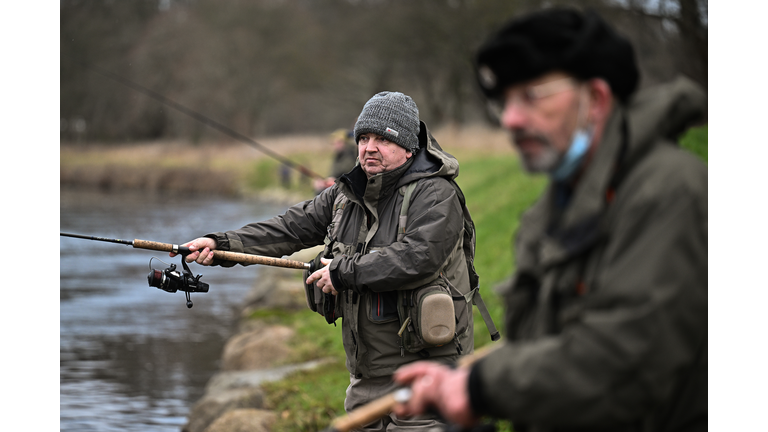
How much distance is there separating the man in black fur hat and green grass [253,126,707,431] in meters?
1.83

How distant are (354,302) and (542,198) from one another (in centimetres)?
180

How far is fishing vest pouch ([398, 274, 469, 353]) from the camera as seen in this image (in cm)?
364

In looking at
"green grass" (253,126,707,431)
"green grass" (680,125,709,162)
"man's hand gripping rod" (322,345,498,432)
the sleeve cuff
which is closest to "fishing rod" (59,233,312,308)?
the sleeve cuff

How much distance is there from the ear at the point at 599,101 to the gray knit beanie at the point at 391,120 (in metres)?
1.92

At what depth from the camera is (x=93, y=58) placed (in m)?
38.5

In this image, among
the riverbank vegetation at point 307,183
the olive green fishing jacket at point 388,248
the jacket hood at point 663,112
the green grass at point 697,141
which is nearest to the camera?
the jacket hood at point 663,112

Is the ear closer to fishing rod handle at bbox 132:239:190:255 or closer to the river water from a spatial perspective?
fishing rod handle at bbox 132:239:190:255

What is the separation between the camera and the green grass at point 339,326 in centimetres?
591

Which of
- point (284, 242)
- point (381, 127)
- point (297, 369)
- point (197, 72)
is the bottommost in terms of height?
point (297, 369)

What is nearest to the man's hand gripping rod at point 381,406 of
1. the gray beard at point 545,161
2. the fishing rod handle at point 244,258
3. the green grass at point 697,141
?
the gray beard at point 545,161

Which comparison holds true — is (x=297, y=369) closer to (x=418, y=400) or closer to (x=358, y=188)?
(x=358, y=188)

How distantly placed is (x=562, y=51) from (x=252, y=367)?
22.8 ft

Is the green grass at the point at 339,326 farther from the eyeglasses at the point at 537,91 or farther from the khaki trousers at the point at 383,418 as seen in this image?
the eyeglasses at the point at 537,91

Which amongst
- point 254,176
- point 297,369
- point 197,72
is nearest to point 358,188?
point 297,369
